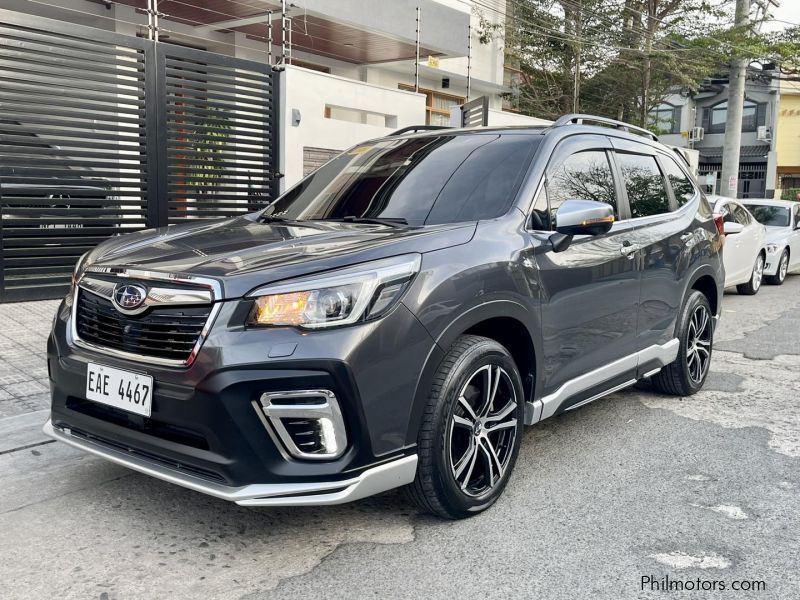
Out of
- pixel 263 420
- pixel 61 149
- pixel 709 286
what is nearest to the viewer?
pixel 263 420

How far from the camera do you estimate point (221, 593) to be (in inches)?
108

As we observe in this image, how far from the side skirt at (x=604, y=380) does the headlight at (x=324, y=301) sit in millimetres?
1245

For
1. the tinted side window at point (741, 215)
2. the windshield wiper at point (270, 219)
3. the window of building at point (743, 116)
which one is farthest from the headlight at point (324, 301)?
the window of building at point (743, 116)

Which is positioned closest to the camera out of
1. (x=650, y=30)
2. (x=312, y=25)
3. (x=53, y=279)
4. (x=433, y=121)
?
(x=53, y=279)

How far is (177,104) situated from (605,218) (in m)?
7.03

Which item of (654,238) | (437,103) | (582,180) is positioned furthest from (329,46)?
(582,180)

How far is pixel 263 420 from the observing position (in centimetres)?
277

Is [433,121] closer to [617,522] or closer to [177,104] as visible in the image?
[177,104]

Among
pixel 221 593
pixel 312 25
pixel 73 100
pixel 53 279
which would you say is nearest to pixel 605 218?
pixel 221 593

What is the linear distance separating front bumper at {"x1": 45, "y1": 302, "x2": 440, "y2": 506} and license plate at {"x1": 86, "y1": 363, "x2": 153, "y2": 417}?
42mm

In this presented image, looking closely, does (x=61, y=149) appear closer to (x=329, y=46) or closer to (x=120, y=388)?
(x=120, y=388)

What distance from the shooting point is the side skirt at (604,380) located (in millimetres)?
3807

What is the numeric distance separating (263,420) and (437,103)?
17773mm

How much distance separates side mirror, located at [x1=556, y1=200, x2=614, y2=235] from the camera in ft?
12.1
